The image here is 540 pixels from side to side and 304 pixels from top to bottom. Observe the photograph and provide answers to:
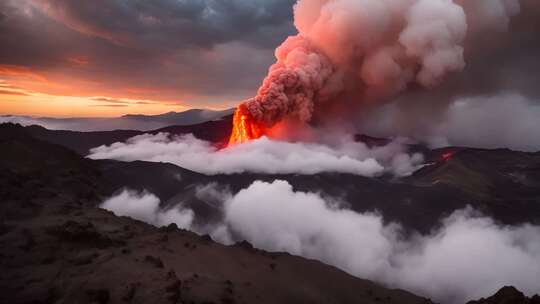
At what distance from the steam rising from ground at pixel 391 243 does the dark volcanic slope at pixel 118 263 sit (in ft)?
138

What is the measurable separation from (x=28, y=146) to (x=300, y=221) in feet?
271

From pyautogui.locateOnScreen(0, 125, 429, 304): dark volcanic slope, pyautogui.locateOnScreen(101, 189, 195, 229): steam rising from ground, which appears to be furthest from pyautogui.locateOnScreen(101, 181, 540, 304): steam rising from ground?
pyautogui.locateOnScreen(0, 125, 429, 304): dark volcanic slope

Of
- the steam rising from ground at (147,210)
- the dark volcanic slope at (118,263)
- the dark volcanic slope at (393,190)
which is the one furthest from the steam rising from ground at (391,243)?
the dark volcanic slope at (118,263)

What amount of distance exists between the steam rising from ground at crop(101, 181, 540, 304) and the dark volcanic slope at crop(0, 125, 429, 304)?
4200 centimetres

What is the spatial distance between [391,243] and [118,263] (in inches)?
4139

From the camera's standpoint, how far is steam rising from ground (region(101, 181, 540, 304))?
117750 millimetres

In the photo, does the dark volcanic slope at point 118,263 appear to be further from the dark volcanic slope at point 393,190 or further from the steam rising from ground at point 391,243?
the steam rising from ground at point 391,243

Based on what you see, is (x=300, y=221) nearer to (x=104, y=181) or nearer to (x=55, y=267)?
(x=104, y=181)

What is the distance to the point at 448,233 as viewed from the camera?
139m

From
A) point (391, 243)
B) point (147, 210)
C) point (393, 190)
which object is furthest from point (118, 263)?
point (393, 190)

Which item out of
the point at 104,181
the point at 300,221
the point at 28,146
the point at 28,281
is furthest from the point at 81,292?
the point at 300,221

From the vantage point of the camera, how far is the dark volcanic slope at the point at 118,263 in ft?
120

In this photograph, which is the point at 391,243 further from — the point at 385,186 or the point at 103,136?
the point at 103,136

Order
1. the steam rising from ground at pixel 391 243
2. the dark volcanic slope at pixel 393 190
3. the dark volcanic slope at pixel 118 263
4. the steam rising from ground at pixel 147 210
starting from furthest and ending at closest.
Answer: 1. the steam rising from ground at pixel 391 243
2. the dark volcanic slope at pixel 393 190
3. the steam rising from ground at pixel 147 210
4. the dark volcanic slope at pixel 118 263
